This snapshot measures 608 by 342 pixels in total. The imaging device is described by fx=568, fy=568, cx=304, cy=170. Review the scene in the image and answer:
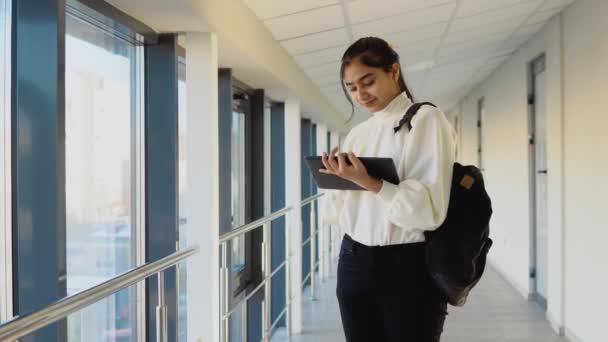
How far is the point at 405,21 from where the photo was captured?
9.22ft

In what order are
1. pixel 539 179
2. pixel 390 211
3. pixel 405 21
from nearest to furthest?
1. pixel 390 211
2. pixel 405 21
3. pixel 539 179

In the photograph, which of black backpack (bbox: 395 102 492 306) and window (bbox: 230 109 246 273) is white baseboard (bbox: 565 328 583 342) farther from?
black backpack (bbox: 395 102 492 306)

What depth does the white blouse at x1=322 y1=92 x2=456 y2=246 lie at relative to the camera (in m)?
1.04

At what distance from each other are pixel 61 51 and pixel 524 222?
3926mm

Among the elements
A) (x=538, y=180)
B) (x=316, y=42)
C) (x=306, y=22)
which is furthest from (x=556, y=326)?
(x=306, y=22)

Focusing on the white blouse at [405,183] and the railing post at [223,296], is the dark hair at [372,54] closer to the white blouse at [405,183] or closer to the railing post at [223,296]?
the white blouse at [405,183]

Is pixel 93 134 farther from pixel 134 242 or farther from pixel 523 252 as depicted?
pixel 523 252

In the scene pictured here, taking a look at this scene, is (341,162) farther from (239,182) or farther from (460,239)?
(239,182)

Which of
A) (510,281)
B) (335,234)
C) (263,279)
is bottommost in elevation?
(510,281)

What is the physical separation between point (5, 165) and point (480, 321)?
3.14m

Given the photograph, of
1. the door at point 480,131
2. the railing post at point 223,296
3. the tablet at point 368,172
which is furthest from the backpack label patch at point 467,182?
the door at point 480,131

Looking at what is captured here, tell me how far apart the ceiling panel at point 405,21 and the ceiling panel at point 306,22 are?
0.62 feet

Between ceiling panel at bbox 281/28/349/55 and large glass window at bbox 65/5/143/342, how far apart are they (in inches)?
41.1

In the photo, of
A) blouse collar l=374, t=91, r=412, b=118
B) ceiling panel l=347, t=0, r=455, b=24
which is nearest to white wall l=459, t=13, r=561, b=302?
ceiling panel l=347, t=0, r=455, b=24
